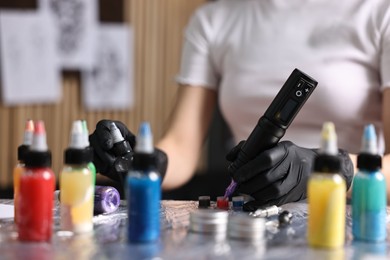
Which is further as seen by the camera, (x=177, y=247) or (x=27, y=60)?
(x=27, y=60)

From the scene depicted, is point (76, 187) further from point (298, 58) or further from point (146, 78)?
point (146, 78)

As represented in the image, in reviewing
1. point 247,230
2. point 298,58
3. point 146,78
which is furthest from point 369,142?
point 146,78

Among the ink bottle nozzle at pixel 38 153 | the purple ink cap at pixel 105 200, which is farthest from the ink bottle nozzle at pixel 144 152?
the purple ink cap at pixel 105 200

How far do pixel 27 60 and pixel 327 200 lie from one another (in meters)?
2.20

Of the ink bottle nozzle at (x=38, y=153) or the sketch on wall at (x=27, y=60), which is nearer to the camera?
the ink bottle nozzle at (x=38, y=153)

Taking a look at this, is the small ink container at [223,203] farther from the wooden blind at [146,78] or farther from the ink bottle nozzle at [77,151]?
the wooden blind at [146,78]

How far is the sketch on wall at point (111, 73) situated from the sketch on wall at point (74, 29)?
0.05 metres

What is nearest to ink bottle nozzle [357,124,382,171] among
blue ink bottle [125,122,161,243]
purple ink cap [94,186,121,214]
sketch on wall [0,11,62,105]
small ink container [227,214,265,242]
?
small ink container [227,214,265,242]

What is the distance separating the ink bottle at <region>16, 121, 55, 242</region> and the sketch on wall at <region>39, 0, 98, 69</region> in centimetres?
207

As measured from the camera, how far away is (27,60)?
2.72 m

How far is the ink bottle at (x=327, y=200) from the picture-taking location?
2.42ft

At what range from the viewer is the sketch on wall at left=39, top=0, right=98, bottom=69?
2.77 meters

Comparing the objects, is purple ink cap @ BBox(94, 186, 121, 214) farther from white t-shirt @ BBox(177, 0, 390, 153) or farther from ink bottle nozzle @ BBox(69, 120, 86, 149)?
white t-shirt @ BBox(177, 0, 390, 153)

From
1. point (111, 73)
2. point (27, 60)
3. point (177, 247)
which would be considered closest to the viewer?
point (177, 247)
